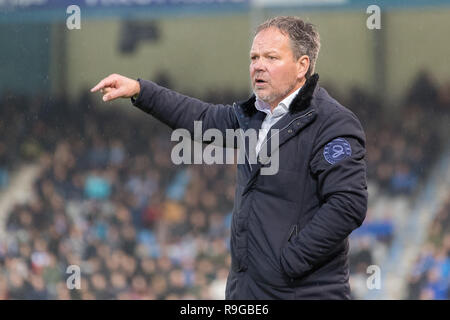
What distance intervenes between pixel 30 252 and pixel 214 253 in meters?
1.81

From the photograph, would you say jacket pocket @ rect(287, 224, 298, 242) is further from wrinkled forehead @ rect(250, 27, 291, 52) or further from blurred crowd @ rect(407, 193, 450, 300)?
blurred crowd @ rect(407, 193, 450, 300)

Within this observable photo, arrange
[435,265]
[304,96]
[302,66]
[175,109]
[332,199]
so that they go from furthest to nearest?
[435,265]
[175,109]
[302,66]
[304,96]
[332,199]

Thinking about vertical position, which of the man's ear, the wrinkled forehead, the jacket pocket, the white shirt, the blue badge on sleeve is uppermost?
the wrinkled forehead

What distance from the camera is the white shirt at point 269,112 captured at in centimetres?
272

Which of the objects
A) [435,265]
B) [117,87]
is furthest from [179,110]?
[435,265]

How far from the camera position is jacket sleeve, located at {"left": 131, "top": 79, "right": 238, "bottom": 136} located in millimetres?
2920

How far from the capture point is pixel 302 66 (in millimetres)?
2779

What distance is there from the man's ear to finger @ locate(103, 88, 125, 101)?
2.09 feet

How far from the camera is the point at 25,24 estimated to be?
700 centimetres

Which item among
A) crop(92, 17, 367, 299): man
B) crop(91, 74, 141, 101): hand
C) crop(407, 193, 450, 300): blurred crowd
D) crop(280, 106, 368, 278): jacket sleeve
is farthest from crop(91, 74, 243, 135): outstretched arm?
crop(407, 193, 450, 300): blurred crowd

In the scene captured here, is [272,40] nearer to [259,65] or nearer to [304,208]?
[259,65]

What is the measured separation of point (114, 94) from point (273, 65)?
581 millimetres

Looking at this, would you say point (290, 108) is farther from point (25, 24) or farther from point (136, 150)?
point (136, 150)

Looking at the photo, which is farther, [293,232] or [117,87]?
[117,87]
